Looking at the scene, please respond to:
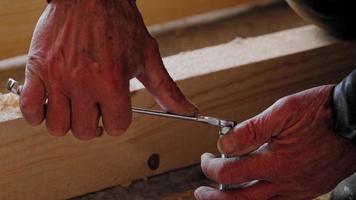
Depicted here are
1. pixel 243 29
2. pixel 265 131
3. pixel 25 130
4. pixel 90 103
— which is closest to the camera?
pixel 90 103

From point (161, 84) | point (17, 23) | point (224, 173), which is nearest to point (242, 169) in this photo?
point (224, 173)

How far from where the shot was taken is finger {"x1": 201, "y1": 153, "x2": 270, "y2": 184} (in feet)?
3.98

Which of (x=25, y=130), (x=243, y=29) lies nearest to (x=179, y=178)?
(x=25, y=130)

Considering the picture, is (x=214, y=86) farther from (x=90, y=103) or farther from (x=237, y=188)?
(x=90, y=103)

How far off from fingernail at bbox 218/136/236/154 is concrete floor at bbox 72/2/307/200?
309 millimetres

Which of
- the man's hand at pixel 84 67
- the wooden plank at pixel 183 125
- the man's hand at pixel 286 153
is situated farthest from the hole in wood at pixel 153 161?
the man's hand at pixel 84 67

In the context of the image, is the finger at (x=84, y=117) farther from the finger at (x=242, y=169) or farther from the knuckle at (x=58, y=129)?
the finger at (x=242, y=169)

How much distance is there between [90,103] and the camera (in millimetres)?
1088

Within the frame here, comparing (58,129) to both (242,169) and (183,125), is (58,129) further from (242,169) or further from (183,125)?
(183,125)

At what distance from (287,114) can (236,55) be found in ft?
1.23

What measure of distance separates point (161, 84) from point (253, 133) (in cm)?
19

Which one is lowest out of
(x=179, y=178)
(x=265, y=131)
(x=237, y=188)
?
(x=179, y=178)

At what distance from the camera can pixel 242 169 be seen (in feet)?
3.98

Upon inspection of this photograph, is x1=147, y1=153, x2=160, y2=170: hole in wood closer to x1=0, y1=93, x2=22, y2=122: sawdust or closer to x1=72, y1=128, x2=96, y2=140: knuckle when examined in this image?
x1=0, y1=93, x2=22, y2=122: sawdust
